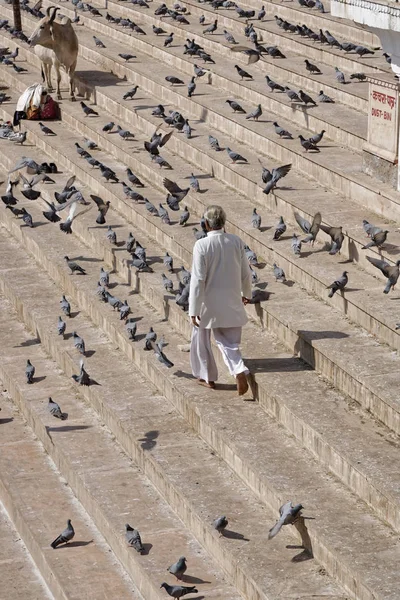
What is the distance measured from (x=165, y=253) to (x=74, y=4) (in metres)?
13.5

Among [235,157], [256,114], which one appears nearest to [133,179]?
[235,157]

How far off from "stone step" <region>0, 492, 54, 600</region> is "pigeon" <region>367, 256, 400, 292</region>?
11.7 feet

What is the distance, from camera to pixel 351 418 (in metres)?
10.1

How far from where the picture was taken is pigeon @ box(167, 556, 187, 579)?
887 centimetres

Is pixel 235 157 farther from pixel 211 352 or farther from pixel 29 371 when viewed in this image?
pixel 211 352

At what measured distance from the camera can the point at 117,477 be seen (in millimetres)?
10477

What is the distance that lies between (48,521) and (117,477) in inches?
23.7

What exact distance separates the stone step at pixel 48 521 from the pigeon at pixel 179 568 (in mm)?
514

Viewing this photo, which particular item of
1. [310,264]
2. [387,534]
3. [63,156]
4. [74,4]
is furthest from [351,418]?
[74,4]

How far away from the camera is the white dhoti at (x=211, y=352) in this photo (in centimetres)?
1071

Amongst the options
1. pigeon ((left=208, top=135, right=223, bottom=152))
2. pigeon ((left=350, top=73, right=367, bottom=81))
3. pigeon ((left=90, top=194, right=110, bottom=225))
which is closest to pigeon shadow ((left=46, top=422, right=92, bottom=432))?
pigeon ((left=90, top=194, right=110, bottom=225))

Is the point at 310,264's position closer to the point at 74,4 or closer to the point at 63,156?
the point at 63,156

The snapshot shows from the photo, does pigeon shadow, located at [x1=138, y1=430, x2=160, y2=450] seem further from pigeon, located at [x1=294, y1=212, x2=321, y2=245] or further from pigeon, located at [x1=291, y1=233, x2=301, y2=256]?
pigeon, located at [x1=294, y1=212, x2=321, y2=245]

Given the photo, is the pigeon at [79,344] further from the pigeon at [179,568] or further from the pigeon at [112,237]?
the pigeon at [179,568]
